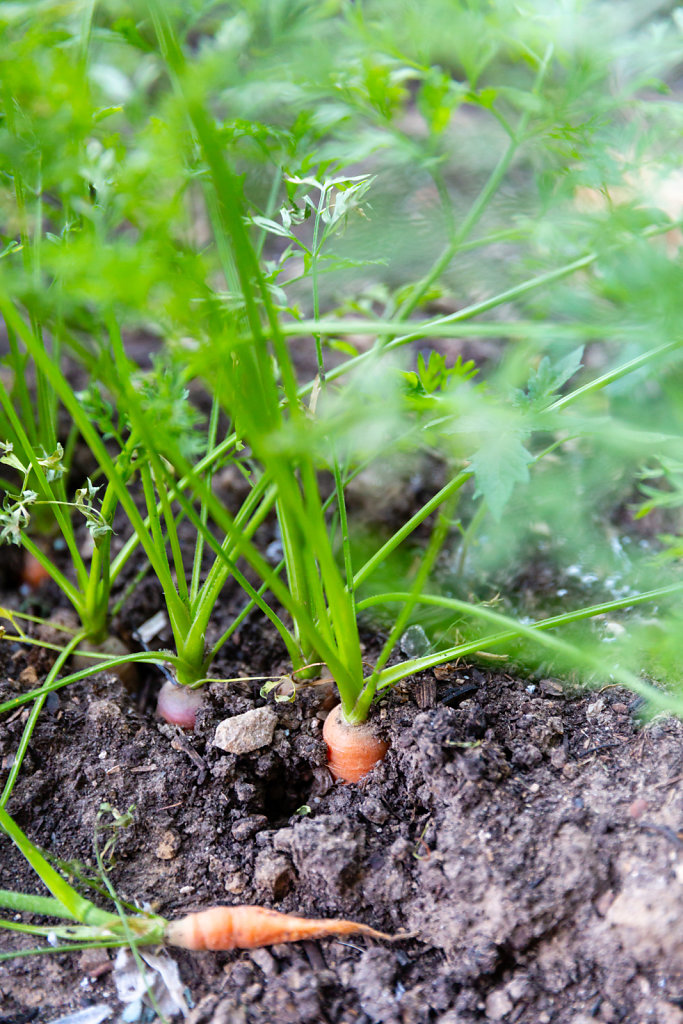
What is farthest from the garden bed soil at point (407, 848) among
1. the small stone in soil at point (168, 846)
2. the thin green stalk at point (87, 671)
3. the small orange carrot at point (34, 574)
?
the small orange carrot at point (34, 574)

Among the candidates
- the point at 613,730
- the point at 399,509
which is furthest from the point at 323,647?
the point at 399,509

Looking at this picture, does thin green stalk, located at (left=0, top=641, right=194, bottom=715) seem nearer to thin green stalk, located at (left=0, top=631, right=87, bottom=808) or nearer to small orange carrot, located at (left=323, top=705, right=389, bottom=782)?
thin green stalk, located at (left=0, top=631, right=87, bottom=808)

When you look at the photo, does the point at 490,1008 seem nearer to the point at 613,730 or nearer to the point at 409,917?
the point at 409,917

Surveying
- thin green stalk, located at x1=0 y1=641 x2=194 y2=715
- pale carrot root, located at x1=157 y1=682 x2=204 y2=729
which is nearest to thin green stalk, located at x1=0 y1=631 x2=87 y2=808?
thin green stalk, located at x1=0 y1=641 x2=194 y2=715

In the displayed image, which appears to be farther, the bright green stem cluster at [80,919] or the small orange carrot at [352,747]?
the small orange carrot at [352,747]

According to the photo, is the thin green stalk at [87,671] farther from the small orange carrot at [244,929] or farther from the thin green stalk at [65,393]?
the small orange carrot at [244,929]
